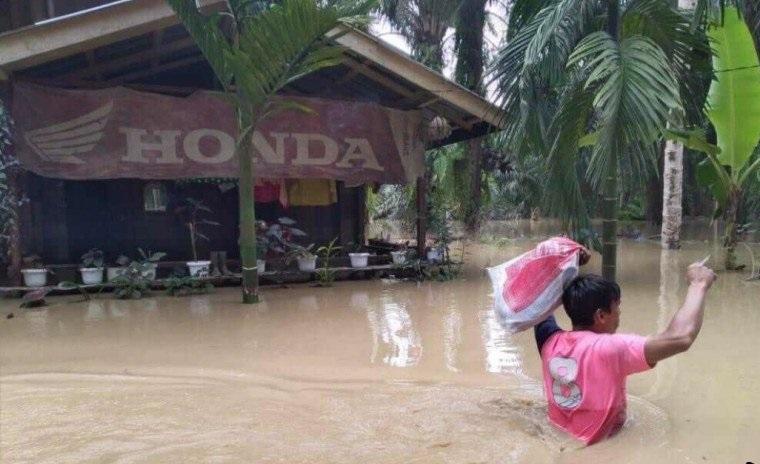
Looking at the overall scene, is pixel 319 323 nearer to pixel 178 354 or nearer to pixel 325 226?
pixel 178 354

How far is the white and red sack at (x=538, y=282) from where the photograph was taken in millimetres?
2758

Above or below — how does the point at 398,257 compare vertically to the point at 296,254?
below

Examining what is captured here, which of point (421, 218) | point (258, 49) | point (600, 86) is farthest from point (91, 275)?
point (600, 86)

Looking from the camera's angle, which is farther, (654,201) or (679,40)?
(654,201)

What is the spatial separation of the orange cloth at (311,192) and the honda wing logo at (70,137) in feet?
10.1

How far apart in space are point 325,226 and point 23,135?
5.00 meters

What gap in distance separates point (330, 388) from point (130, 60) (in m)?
6.70

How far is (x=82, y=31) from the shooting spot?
23.3ft

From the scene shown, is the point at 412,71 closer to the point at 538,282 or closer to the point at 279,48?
the point at 279,48

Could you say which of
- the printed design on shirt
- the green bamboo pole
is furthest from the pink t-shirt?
the green bamboo pole

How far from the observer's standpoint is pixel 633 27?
5.51 m

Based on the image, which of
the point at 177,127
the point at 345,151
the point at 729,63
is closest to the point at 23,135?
the point at 177,127

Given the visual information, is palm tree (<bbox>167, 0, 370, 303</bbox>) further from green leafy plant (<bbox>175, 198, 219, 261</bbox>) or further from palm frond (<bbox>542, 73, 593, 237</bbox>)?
palm frond (<bbox>542, 73, 593, 237</bbox>)

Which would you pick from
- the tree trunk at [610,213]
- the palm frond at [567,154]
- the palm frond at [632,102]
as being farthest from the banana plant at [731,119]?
the palm frond at [632,102]
